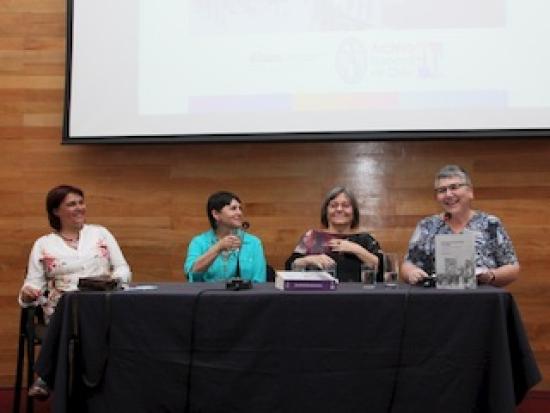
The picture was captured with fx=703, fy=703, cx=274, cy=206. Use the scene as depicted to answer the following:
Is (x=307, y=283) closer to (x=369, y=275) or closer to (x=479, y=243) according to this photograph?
(x=369, y=275)

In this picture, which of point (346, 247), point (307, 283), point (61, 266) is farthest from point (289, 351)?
point (61, 266)

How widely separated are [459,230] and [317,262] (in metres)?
0.64

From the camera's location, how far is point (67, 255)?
10.7 ft

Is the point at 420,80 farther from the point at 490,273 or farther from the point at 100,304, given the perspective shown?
the point at 100,304

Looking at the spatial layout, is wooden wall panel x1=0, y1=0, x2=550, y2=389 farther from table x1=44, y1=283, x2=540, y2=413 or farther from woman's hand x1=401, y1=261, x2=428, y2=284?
table x1=44, y1=283, x2=540, y2=413

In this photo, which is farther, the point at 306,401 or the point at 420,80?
the point at 420,80

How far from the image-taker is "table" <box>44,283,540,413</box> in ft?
7.56

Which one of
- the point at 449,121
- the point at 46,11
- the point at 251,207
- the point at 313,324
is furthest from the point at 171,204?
the point at 313,324

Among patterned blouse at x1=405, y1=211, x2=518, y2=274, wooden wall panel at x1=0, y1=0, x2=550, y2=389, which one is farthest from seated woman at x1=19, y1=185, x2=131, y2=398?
patterned blouse at x1=405, y1=211, x2=518, y2=274

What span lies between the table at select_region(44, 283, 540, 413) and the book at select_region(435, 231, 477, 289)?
9 cm

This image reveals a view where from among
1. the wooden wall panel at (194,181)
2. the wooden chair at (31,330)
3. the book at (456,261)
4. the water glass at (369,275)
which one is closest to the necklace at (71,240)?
the wooden chair at (31,330)

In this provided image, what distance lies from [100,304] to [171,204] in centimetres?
167

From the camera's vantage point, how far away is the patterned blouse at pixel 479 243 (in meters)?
2.92

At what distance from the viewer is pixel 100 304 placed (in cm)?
239
